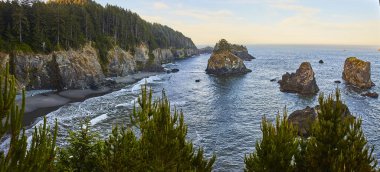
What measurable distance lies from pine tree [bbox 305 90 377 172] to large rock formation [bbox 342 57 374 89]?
94314mm

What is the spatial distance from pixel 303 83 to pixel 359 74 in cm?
2524

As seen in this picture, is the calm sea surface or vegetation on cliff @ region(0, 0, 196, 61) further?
vegetation on cliff @ region(0, 0, 196, 61)

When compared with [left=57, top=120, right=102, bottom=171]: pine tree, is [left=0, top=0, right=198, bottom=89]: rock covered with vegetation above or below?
above

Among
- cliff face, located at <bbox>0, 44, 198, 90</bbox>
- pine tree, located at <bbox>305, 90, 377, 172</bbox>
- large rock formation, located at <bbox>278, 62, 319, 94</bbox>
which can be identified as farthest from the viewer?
large rock formation, located at <bbox>278, 62, 319, 94</bbox>

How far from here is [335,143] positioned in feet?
69.2

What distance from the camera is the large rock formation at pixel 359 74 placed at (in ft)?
342

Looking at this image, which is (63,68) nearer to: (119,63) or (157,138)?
(119,63)

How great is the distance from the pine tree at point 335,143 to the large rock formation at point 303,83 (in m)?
76.9

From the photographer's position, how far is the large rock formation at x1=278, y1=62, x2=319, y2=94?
95.2m

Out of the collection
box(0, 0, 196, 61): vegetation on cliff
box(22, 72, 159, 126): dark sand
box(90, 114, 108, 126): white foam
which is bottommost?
box(90, 114, 108, 126): white foam

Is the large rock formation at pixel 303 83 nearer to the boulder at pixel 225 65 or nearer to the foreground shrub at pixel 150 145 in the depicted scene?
the boulder at pixel 225 65

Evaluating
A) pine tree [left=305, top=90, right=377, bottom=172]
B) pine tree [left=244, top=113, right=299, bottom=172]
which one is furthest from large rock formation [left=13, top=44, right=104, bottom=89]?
pine tree [left=305, top=90, right=377, bottom=172]

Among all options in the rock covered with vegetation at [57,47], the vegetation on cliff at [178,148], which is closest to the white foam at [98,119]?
the rock covered with vegetation at [57,47]

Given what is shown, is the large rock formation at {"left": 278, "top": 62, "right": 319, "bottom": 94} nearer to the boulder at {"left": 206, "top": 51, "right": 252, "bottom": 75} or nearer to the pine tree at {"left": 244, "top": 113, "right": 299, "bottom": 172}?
the boulder at {"left": 206, "top": 51, "right": 252, "bottom": 75}
